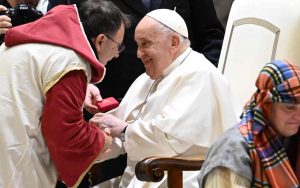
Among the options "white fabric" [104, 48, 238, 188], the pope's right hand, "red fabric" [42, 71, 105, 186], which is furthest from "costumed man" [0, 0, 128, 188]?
the pope's right hand

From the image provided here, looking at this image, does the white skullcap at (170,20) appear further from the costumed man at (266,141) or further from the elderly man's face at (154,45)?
the costumed man at (266,141)

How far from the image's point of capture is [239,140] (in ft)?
5.68

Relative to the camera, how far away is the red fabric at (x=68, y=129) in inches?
79.9

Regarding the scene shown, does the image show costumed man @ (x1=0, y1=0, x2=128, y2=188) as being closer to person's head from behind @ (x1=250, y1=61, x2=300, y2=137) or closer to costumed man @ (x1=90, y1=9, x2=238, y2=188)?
costumed man @ (x1=90, y1=9, x2=238, y2=188)

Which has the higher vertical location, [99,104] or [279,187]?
[279,187]

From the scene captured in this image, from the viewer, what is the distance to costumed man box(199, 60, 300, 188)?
5.51ft

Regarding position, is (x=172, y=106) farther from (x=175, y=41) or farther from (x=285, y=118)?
(x=285, y=118)

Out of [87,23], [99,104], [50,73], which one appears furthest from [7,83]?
[99,104]

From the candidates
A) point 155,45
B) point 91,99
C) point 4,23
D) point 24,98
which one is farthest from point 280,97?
point 4,23

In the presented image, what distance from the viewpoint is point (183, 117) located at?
97.0 inches

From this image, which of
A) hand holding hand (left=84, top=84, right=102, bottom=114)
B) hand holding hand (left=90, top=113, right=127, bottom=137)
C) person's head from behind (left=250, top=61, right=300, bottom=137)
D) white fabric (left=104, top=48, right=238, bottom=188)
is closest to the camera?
person's head from behind (left=250, top=61, right=300, bottom=137)

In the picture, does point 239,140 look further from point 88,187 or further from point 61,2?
point 61,2

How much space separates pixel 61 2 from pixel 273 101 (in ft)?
6.18

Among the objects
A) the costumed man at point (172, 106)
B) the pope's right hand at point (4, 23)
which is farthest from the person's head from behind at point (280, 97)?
the pope's right hand at point (4, 23)
